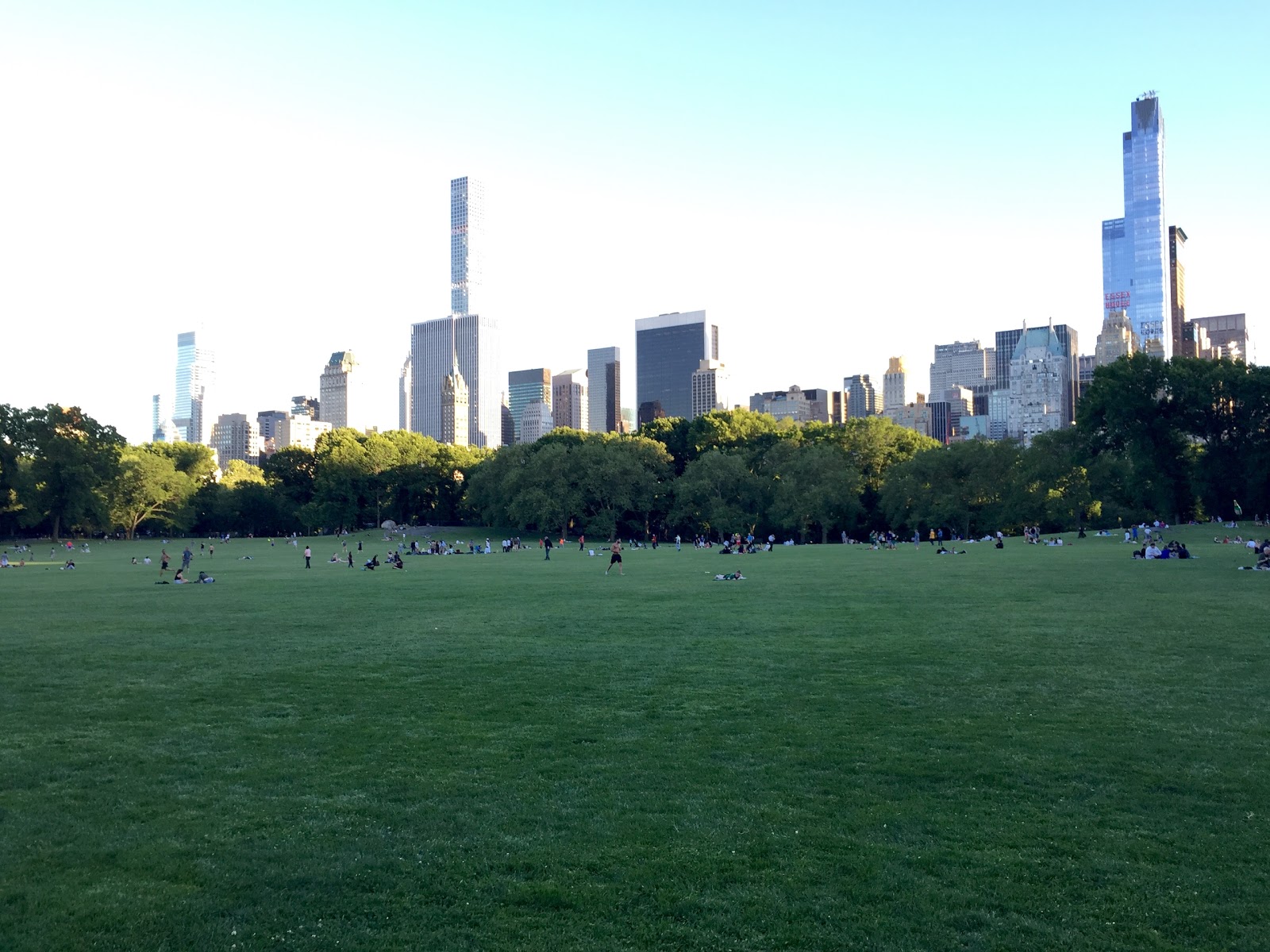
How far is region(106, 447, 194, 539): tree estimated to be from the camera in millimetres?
96500

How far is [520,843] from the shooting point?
7246 mm

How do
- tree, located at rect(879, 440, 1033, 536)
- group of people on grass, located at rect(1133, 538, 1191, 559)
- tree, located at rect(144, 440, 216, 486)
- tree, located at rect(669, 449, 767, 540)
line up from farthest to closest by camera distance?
tree, located at rect(144, 440, 216, 486) → tree, located at rect(669, 449, 767, 540) → tree, located at rect(879, 440, 1033, 536) → group of people on grass, located at rect(1133, 538, 1191, 559)

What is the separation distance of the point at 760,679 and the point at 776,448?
256 feet

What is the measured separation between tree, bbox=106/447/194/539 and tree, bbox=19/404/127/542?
1.85m

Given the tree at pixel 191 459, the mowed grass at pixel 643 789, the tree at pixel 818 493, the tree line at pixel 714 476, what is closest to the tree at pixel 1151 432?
the tree line at pixel 714 476

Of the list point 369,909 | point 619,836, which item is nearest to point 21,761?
point 369,909

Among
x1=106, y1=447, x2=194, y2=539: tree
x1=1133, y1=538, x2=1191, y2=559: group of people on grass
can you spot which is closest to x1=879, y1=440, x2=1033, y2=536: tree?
x1=1133, y1=538, x2=1191, y2=559: group of people on grass

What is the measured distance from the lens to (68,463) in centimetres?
8988

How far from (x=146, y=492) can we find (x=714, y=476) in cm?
6166

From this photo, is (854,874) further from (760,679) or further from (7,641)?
(7,641)

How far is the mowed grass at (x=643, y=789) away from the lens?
6102mm

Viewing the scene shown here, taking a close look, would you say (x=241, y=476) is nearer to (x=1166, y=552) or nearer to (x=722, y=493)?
(x=722, y=493)

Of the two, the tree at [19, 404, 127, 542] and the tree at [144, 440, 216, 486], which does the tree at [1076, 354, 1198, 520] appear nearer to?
the tree at [19, 404, 127, 542]

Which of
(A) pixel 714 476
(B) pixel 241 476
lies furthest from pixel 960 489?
(B) pixel 241 476
